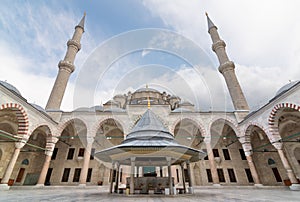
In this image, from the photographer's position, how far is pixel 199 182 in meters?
16.4

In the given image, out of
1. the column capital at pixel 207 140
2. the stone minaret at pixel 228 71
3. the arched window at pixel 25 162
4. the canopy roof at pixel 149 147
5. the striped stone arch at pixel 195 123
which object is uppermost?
the stone minaret at pixel 228 71

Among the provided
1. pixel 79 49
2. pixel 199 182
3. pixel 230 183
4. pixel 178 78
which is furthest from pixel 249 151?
pixel 79 49

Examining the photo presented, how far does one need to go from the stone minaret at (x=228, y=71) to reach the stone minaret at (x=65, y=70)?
18.7 m

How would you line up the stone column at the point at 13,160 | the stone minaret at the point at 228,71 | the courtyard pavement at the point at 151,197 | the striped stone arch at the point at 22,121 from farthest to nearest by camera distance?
the stone minaret at the point at 228,71
the striped stone arch at the point at 22,121
the stone column at the point at 13,160
the courtyard pavement at the point at 151,197

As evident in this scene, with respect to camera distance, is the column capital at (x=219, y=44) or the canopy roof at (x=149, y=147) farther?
the column capital at (x=219, y=44)

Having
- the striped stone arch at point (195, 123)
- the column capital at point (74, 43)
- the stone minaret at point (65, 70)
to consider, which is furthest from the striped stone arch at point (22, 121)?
the column capital at point (74, 43)

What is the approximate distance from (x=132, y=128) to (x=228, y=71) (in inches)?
610

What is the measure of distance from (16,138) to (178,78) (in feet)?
39.6

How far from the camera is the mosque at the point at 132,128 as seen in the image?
433 inches

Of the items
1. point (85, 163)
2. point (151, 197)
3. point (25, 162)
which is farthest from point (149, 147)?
point (25, 162)

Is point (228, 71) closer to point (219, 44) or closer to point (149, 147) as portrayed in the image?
point (219, 44)

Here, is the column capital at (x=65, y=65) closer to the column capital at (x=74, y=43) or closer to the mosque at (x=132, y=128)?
the mosque at (x=132, y=128)

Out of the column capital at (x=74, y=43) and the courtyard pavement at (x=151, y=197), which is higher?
the column capital at (x=74, y=43)

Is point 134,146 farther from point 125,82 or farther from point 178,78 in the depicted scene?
point 178,78
